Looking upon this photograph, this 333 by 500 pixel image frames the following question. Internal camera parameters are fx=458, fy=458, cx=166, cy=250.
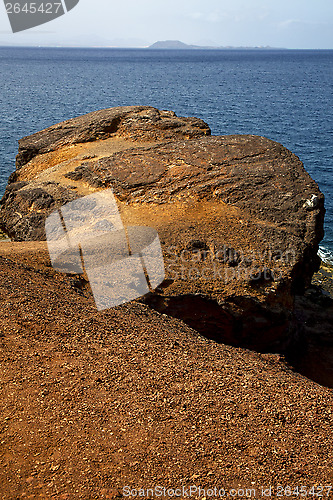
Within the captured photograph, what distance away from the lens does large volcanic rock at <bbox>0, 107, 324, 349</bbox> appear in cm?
1176

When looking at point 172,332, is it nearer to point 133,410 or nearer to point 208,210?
point 133,410

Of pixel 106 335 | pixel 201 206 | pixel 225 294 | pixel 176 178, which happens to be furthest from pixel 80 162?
pixel 106 335

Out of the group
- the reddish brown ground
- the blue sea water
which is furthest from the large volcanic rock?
the blue sea water

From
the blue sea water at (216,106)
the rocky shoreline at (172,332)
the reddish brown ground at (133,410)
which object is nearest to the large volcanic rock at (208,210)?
the rocky shoreline at (172,332)

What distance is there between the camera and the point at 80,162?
54.8 feet

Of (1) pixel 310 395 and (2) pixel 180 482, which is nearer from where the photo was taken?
(2) pixel 180 482

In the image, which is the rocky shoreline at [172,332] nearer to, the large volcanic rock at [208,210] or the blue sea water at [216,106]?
the large volcanic rock at [208,210]

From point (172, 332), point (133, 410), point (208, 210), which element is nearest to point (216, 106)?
point (208, 210)

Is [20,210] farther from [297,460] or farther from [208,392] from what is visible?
[297,460]

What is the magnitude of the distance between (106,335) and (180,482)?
3.59 metres

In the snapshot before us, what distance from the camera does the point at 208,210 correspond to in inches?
535

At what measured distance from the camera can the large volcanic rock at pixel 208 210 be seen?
38.6 ft

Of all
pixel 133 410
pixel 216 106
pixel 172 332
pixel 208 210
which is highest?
pixel 133 410

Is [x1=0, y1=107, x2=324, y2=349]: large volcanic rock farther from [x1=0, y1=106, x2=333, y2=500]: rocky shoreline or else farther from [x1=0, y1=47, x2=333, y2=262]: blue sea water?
[x1=0, y1=47, x2=333, y2=262]: blue sea water
